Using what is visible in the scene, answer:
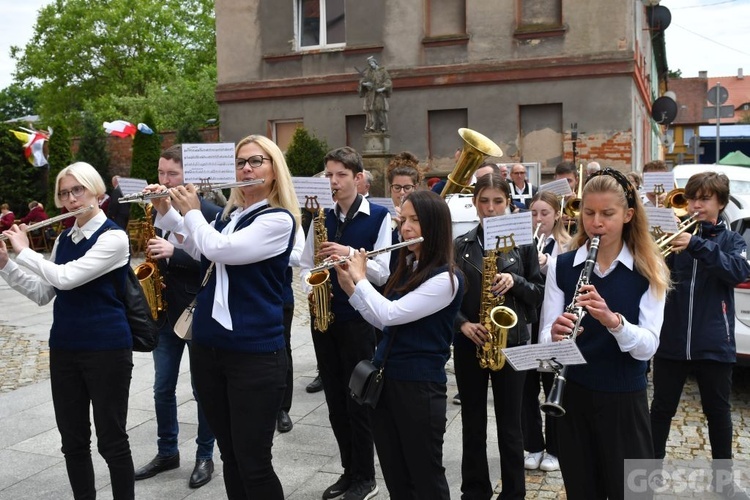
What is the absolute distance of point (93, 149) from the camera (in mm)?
23656

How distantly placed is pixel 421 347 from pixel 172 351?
7.53 feet

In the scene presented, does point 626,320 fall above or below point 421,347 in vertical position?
above

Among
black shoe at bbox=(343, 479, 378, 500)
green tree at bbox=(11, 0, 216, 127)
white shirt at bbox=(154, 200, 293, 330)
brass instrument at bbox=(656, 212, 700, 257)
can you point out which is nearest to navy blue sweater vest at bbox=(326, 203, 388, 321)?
black shoe at bbox=(343, 479, 378, 500)

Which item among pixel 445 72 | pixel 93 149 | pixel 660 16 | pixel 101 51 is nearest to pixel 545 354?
pixel 445 72

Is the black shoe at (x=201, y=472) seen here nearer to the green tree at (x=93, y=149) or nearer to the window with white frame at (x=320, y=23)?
the window with white frame at (x=320, y=23)

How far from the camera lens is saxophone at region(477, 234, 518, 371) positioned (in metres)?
4.16

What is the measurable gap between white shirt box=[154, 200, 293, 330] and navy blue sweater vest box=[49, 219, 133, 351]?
2.27ft

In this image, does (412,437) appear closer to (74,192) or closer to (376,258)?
(376,258)

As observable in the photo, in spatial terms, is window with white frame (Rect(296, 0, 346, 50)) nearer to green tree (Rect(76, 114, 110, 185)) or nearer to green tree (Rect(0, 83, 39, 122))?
green tree (Rect(76, 114, 110, 185))

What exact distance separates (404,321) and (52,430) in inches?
151

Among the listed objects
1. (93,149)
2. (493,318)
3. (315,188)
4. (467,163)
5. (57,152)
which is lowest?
(493,318)

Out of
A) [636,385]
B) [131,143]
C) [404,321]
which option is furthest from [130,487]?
[131,143]

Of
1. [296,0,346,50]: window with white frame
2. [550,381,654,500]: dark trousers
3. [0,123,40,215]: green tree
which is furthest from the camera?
[0,123,40,215]: green tree

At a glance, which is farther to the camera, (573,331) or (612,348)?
(612,348)
